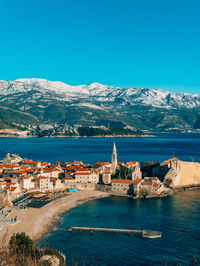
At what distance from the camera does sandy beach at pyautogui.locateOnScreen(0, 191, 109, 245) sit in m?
33.8

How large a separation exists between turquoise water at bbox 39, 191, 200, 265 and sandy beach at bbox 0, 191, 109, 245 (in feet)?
4.79

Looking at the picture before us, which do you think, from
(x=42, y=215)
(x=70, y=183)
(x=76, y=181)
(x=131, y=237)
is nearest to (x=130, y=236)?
(x=131, y=237)

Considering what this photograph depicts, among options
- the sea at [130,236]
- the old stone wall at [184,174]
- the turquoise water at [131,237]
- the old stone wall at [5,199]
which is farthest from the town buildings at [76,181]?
the turquoise water at [131,237]

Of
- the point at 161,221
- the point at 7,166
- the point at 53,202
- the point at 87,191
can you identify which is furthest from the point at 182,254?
the point at 7,166

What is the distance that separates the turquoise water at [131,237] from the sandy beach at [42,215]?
4.79 ft

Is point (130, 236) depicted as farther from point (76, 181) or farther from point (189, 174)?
point (189, 174)

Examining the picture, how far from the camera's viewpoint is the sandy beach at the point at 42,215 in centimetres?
3378

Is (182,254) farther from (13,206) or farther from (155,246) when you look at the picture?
(13,206)

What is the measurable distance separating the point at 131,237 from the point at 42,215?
12865 mm

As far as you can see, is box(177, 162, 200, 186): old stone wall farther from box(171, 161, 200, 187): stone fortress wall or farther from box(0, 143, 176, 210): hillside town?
box(0, 143, 176, 210): hillside town

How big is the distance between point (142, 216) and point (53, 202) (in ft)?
45.7

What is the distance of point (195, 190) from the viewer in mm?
56750

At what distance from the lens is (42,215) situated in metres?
39.4

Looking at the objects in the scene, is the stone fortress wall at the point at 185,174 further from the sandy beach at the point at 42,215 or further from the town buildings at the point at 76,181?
the sandy beach at the point at 42,215
